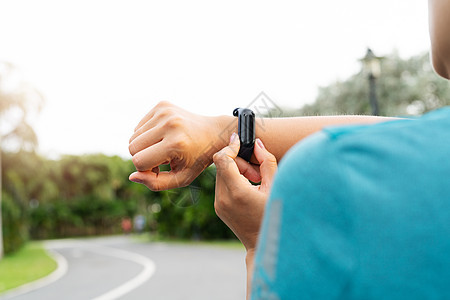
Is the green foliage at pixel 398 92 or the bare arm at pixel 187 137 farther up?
the green foliage at pixel 398 92

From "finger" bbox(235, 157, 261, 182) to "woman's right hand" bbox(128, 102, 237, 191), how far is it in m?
0.11

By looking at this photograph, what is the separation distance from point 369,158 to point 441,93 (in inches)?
922

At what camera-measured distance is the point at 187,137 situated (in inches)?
44.1

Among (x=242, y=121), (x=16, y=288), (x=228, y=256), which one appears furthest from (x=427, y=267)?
(x=228, y=256)

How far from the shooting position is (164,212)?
3194cm

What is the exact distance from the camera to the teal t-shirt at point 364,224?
496 mm

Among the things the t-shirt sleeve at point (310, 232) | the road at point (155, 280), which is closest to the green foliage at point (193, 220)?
the road at point (155, 280)

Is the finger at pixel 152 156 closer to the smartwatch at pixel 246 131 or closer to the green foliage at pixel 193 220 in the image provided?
the smartwatch at pixel 246 131

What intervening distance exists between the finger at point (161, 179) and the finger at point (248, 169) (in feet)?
0.52

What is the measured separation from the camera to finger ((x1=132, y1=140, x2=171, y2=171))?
1.08 meters

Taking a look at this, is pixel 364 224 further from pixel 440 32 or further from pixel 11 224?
pixel 11 224

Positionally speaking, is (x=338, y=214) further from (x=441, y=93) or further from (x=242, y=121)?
(x=441, y=93)

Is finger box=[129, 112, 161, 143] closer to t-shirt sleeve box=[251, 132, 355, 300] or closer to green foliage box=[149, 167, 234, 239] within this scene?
→ t-shirt sleeve box=[251, 132, 355, 300]

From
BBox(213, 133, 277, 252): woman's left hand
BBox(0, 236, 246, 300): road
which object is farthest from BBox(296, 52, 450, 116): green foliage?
BBox(213, 133, 277, 252): woman's left hand
